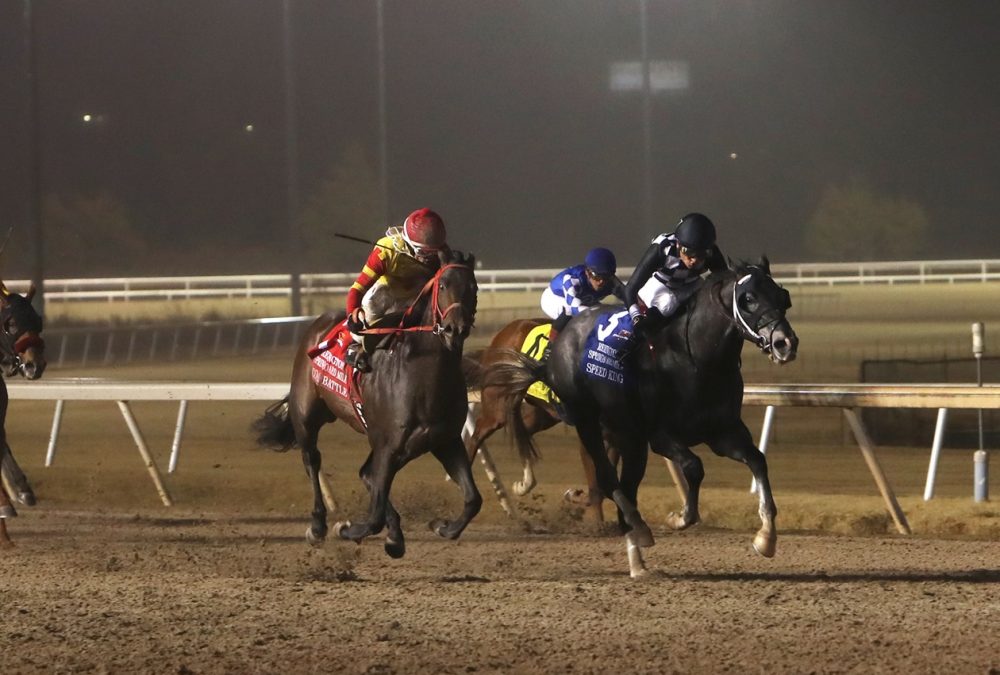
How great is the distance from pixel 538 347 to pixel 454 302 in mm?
3000

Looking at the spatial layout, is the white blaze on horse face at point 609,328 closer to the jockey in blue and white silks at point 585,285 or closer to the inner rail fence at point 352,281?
the jockey in blue and white silks at point 585,285

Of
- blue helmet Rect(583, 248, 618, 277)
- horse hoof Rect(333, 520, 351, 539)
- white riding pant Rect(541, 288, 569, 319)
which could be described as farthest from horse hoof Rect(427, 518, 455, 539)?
white riding pant Rect(541, 288, 569, 319)

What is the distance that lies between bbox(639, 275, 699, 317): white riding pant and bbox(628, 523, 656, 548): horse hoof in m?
1.01

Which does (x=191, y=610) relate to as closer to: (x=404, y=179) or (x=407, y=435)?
(x=407, y=435)

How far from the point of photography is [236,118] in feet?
167

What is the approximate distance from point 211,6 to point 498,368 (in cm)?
3894

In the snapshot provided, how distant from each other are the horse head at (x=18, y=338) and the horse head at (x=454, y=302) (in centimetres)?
290

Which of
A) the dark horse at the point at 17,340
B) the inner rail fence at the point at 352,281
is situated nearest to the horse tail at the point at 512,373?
the dark horse at the point at 17,340

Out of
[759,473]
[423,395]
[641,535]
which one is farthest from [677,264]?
[423,395]

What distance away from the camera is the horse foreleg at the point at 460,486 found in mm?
7109

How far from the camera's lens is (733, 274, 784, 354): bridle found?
6668 mm

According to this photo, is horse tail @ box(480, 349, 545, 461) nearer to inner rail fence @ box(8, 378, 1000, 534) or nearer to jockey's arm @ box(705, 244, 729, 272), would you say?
jockey's arm @ box(705, 244, 729, 272)

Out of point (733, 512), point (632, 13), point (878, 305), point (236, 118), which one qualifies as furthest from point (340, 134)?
point (733, 512)

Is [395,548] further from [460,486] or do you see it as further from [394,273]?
[394,273]
